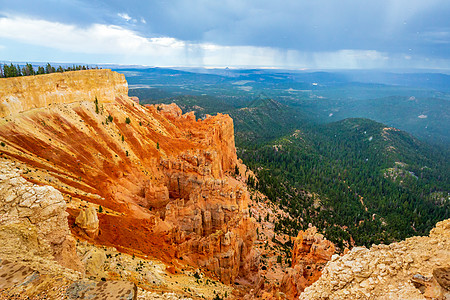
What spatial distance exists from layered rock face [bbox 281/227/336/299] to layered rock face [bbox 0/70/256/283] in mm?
8998

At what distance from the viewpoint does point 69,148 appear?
37625 millimetres

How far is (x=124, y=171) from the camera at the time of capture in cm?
4175

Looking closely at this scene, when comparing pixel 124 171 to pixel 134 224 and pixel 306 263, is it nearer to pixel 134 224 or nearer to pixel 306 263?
pixel 134 224

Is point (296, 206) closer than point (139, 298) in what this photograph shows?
No

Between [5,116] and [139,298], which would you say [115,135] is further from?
[139,298]

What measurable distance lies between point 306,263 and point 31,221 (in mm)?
27335

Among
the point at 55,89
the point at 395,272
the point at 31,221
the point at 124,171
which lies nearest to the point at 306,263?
the point at 395,272

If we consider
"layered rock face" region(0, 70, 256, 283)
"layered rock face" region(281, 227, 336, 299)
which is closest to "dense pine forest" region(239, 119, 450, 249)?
"layered rock face" region(0, 70, 256, 283)

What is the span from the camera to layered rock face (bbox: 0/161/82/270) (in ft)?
40.1

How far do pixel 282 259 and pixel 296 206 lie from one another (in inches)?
1462

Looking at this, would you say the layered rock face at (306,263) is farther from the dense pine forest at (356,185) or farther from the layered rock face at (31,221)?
the dense pine forest at (356,185)

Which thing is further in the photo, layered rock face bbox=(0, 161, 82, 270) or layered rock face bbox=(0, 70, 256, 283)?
layered rock face bbox=(0, 70, 256, 283)

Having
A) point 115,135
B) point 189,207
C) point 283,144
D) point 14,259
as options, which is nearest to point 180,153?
point 115,135

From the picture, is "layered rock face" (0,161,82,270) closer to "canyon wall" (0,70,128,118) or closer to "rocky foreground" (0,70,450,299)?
"rocky foreground" (0,70,450,299)
